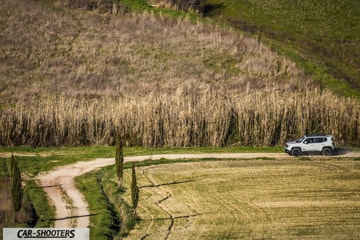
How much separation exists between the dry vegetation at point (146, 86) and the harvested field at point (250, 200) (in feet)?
22.2

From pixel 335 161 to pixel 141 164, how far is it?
12.6m

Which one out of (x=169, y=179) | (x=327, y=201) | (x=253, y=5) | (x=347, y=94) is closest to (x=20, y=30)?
(x=253, y=5)

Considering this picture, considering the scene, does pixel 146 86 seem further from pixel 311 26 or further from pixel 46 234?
pixel 46 234

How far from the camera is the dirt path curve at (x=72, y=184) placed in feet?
124

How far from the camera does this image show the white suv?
5306 centimetres

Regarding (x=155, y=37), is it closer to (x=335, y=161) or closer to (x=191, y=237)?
(x=335, y=161)

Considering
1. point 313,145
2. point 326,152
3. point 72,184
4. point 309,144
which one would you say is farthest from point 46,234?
point 326,152

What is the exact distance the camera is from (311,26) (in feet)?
306

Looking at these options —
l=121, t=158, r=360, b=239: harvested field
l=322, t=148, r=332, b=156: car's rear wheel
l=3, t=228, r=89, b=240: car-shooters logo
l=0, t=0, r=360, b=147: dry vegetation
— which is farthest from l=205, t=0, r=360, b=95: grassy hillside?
l=3, t=228, r=89, b=240: car-shooters logo

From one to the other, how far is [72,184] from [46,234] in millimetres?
14833

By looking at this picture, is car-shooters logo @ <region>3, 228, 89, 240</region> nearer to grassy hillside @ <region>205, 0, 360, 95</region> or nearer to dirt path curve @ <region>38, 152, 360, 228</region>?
dirt path curve @ <region>38, 152, 360, 228</region>

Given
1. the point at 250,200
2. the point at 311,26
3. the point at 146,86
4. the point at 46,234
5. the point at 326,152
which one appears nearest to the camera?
the point at 46,234

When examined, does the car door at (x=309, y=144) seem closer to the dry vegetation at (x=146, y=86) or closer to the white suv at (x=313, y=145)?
the white suv at (x=313, y=145)

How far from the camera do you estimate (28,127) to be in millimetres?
57875
